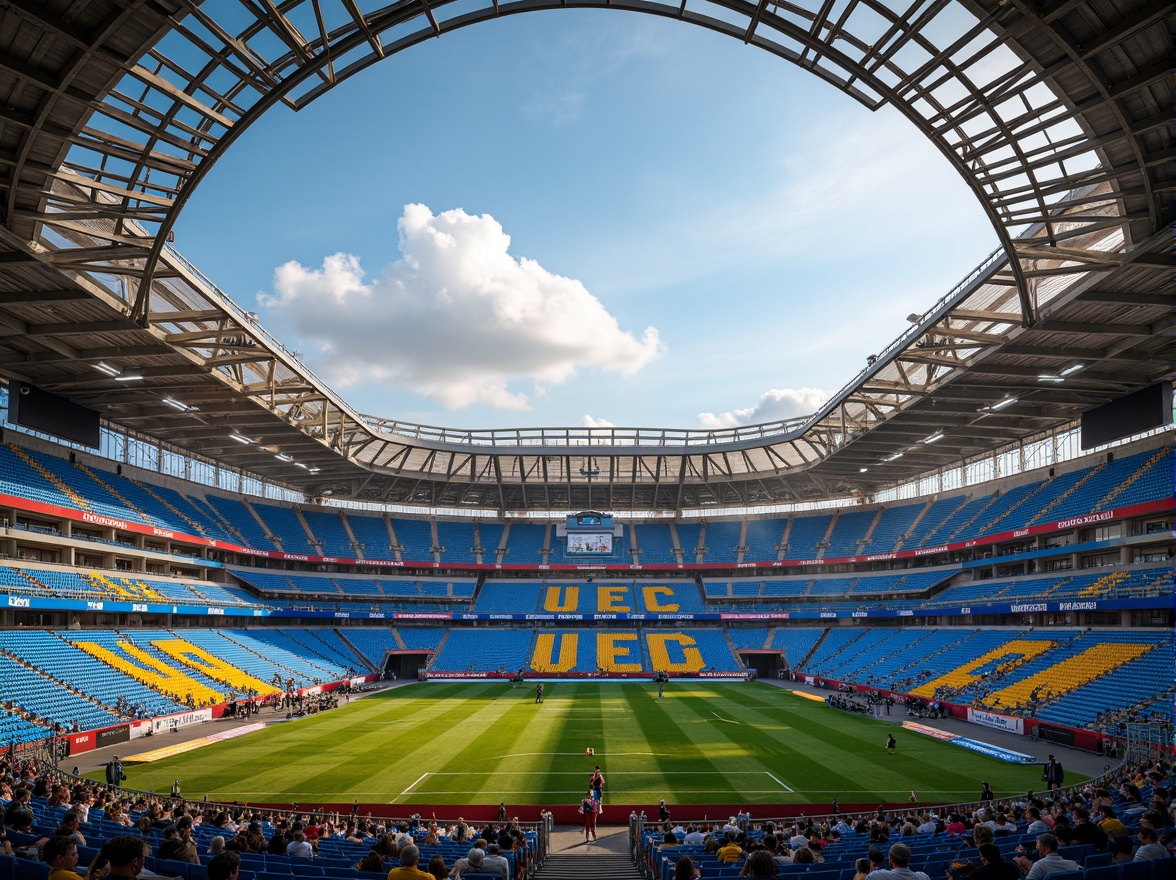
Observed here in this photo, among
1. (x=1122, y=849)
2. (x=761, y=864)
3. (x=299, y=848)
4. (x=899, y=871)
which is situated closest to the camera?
(x=761, y=864)

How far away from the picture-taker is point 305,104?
22969 millimetres

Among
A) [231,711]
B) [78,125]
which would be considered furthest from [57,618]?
[78,125]

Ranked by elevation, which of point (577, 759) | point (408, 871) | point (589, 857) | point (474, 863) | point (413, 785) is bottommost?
point (589, 857)

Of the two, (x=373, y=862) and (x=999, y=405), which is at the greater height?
(x=999, y=405)

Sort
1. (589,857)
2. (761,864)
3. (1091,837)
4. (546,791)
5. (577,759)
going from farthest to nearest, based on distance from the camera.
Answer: (577,759) < (546,791) < (589,857) < (1091,837) < (761,864)

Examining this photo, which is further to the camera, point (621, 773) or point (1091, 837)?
point (621, 773)

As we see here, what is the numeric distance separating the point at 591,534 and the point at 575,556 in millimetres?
2955

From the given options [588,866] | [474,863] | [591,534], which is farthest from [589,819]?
[591,534]

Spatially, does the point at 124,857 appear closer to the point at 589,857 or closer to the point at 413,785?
the point at 589,857

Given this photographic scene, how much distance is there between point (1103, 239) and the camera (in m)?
28.4

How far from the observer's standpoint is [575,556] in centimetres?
7675

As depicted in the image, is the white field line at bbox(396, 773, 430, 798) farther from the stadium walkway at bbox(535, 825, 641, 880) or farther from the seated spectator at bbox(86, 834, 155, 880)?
the seated spectator at bbox(86, 834, 155, 880)

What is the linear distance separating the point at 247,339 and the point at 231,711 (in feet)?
70.6

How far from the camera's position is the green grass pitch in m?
26.7
